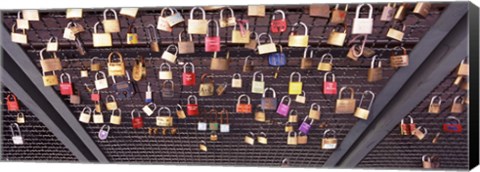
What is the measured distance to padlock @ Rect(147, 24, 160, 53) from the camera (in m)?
1.82

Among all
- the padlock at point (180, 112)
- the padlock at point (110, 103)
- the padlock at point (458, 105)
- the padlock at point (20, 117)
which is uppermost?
the padlock at point (458, 105)

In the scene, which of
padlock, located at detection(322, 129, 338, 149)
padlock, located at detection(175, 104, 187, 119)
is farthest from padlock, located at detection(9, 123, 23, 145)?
padlock, located at detection(322, 129, 338, 149)

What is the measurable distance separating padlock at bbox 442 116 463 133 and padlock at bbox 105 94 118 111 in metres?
1.71

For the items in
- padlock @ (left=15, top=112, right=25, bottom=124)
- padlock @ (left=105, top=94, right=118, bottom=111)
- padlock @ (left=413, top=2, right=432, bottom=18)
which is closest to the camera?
padlock @ (left=413, top=2, right=432, bottom=18)

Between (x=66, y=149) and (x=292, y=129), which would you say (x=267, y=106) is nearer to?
(x=292, y=129)

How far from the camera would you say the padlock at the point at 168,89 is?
80.3 inches

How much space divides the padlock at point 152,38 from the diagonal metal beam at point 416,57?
1101 mm

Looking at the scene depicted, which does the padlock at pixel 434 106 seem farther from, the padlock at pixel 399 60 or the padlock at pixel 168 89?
the padlock at pixel 168 89

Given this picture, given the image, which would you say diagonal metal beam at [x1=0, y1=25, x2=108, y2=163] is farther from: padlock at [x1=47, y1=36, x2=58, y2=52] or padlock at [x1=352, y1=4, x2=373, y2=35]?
padlock at [x1=352, y1=4, x2=373, y2=35]

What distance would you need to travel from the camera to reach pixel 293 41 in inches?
65.7

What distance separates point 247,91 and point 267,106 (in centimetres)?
25

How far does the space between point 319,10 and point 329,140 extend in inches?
35.3

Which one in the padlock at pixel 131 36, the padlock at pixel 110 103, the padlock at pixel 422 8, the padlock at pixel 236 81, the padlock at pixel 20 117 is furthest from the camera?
the padlock at pixel 20 117

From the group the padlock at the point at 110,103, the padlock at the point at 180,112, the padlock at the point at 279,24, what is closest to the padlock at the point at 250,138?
the padlock at the point at 180,112
